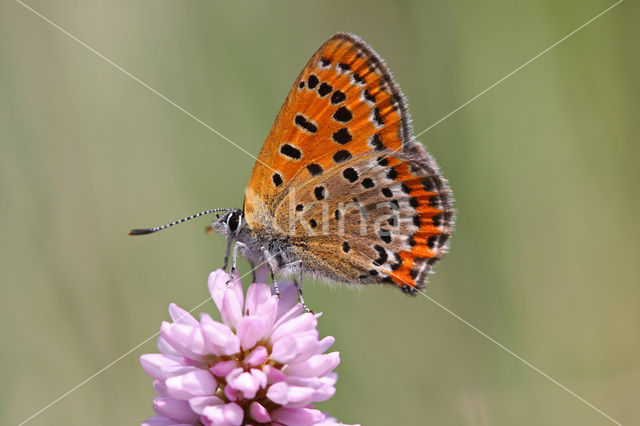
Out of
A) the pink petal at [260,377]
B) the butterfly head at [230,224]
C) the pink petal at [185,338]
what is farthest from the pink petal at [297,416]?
the butterfly head at [230,224]

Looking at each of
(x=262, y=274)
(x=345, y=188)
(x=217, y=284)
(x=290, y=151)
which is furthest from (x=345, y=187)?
(x=217, y=284)

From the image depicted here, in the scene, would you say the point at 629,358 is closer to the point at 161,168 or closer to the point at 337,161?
the point at 337,161

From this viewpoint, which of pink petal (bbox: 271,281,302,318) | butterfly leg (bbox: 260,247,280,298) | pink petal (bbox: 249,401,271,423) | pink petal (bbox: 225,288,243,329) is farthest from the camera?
butterfly leg (bbox: 260,247,280,298)

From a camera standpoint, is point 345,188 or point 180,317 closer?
point 180,317

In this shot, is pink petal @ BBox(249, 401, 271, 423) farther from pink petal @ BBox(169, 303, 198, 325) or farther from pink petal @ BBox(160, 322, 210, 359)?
pink petal @ BBox(169, 303, 198, 325)

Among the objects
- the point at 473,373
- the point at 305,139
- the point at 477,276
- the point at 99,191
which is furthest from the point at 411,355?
the point at 99,191

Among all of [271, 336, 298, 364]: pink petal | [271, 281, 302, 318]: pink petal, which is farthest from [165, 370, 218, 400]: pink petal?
[271, 281, 302, 318]: pink petal

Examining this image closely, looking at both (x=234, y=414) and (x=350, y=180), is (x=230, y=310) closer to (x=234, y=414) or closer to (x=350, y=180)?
(x=234, y=414)
